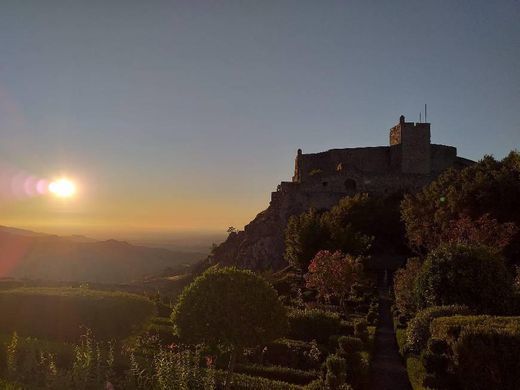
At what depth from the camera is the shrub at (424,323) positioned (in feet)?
56.9

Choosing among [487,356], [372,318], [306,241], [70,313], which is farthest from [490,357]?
[306,241]

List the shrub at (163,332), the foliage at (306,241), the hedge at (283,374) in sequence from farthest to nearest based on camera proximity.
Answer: the foliage at (306,241), the shrub at (163,332), the hedge at (283,374)

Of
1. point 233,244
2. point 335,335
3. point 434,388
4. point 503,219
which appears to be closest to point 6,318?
point 335,335

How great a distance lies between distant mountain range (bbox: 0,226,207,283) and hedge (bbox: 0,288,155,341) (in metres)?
78.8

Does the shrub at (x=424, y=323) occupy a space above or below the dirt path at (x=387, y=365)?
above

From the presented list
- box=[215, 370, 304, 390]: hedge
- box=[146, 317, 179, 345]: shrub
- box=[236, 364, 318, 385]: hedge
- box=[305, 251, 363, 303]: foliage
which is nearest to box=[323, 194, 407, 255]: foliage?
box=[305, 251, 363, 303]: foliage

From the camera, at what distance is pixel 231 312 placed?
1435cm

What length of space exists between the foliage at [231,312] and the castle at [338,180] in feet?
126

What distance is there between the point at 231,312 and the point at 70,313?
8.25 metres

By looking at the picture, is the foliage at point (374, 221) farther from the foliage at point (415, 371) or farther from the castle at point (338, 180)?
the foliage at point (415, 371)

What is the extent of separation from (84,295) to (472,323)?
14.3 metres

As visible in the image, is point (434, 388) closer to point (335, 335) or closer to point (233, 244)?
point (335, 335)

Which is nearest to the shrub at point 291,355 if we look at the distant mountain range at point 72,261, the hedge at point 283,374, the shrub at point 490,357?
the hedge at point 283,374

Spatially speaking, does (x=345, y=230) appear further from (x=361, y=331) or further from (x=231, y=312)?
(x=231, y=312)
